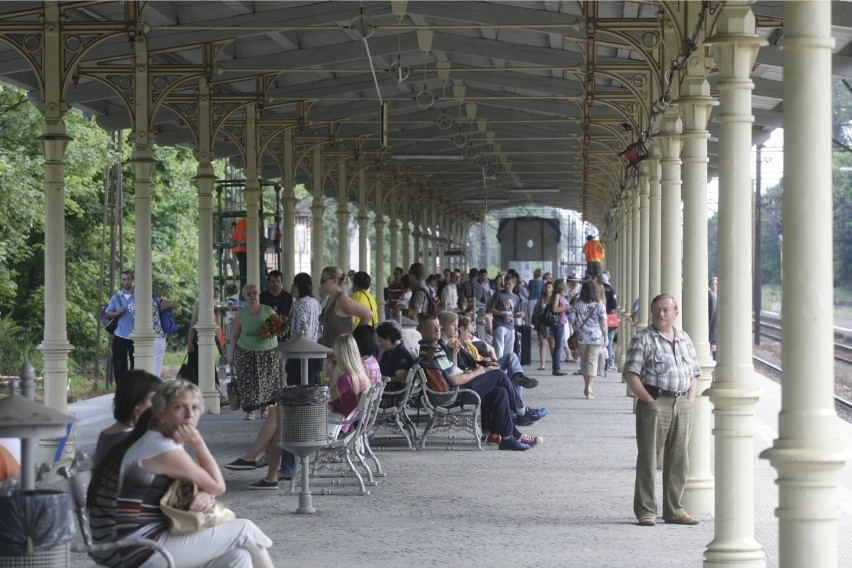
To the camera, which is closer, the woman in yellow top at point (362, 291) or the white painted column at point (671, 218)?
the white painted column at point (671, 218)

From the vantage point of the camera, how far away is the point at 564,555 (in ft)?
27.1

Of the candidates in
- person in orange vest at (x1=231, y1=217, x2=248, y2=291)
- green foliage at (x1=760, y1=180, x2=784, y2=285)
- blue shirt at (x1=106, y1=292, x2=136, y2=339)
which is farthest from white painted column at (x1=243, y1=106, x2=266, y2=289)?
green foliage at (x1=760, y1=180, x2=784, y2=285)

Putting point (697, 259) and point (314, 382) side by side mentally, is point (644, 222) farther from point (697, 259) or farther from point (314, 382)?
point (697, 259)

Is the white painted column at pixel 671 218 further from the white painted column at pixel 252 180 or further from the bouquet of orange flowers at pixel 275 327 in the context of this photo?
the white painted column at pixel 252 180

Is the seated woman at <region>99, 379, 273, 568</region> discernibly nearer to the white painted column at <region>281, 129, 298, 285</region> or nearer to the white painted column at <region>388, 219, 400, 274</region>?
the white painted column at <region>281, 129, 298, 285</region>

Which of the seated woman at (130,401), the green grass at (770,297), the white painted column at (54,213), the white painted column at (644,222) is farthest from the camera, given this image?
the green grass at (770,297)

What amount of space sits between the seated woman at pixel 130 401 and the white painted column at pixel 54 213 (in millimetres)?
6466

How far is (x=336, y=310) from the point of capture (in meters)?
13.2

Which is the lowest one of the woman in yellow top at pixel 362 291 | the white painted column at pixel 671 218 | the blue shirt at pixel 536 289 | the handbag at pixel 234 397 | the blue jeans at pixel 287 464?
the blue jeans at pixel 287 464

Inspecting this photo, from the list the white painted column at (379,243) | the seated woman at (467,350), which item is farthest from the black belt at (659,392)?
the white painted column at (379,243)

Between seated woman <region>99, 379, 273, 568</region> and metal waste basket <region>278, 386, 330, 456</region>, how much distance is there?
3.74 meters

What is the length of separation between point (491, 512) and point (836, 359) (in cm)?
2348

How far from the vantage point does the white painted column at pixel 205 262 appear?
17.4m

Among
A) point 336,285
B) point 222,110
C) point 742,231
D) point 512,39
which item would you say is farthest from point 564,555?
point 512,39
